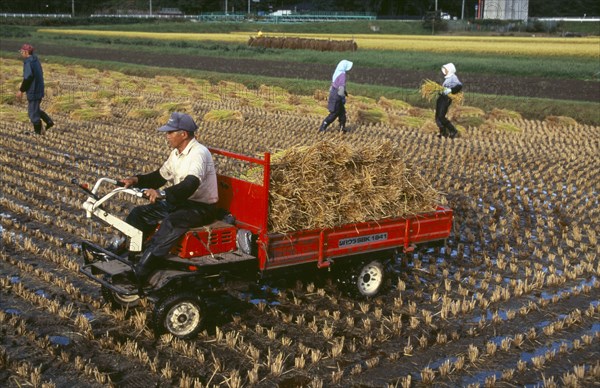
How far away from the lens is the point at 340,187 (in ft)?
24.2

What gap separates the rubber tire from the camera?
24.7 feet

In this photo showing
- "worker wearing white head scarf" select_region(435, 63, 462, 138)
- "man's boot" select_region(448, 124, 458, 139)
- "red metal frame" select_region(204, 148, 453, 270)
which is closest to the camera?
"red metal frame" select_region(204, 148, 453, 270)

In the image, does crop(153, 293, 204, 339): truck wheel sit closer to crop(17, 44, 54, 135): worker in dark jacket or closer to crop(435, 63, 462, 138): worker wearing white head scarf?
crop(17, 44, 54, 135): worker in dark jacket

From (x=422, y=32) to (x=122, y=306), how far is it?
2596 inches

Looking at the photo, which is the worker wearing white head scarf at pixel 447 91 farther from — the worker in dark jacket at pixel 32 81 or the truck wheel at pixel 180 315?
the truck wheel at pixel 180 315

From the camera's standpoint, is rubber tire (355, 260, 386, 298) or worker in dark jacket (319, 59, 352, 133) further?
worker in dark jacket (319, 59, 352, 133)

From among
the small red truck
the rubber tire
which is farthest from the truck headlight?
the rubber tire

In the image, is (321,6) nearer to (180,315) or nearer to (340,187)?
(340,187)

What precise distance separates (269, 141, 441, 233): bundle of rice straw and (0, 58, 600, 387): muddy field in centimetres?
70

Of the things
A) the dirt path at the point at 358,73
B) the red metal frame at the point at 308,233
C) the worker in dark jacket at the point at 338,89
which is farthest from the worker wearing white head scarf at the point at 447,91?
the dirt path at the point at 358,73

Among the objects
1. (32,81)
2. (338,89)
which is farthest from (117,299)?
(338,89)

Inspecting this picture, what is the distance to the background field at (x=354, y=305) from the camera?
5824 mm

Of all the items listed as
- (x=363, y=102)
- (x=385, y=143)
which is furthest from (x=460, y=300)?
(x=363, y=102)

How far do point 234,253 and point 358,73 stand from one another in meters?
28.7
